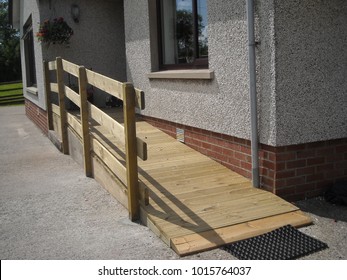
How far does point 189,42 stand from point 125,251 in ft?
11.6

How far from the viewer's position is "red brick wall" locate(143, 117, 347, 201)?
431cm

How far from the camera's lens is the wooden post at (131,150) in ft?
Result: 12.8

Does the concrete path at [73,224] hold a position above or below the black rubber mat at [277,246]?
below

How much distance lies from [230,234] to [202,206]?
0.58 meters

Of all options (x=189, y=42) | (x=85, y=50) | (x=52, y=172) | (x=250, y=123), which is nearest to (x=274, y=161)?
(x=250, y=123)

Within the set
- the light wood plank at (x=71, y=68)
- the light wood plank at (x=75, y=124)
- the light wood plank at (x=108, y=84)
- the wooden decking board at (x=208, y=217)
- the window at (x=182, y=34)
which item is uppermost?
the window at (x=182, y=34)

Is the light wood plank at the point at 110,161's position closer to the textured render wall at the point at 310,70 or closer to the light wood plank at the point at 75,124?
the light wood plank at the point at 75,124

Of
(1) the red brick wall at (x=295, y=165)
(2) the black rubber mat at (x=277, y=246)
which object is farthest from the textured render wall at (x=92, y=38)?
(2) the black rubber mat at (x=277, y=246)

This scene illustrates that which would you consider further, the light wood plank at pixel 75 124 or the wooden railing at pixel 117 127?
the light wood plank at pixel 75 124

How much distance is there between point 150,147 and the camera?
234 inches

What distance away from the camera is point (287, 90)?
4.21 metres

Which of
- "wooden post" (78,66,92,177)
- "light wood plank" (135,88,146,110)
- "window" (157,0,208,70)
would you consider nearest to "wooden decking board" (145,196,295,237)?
"light wood plank" (135,88,146,110)

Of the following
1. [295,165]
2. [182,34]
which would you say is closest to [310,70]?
[295,165]

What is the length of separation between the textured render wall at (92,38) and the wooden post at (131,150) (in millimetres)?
5562
